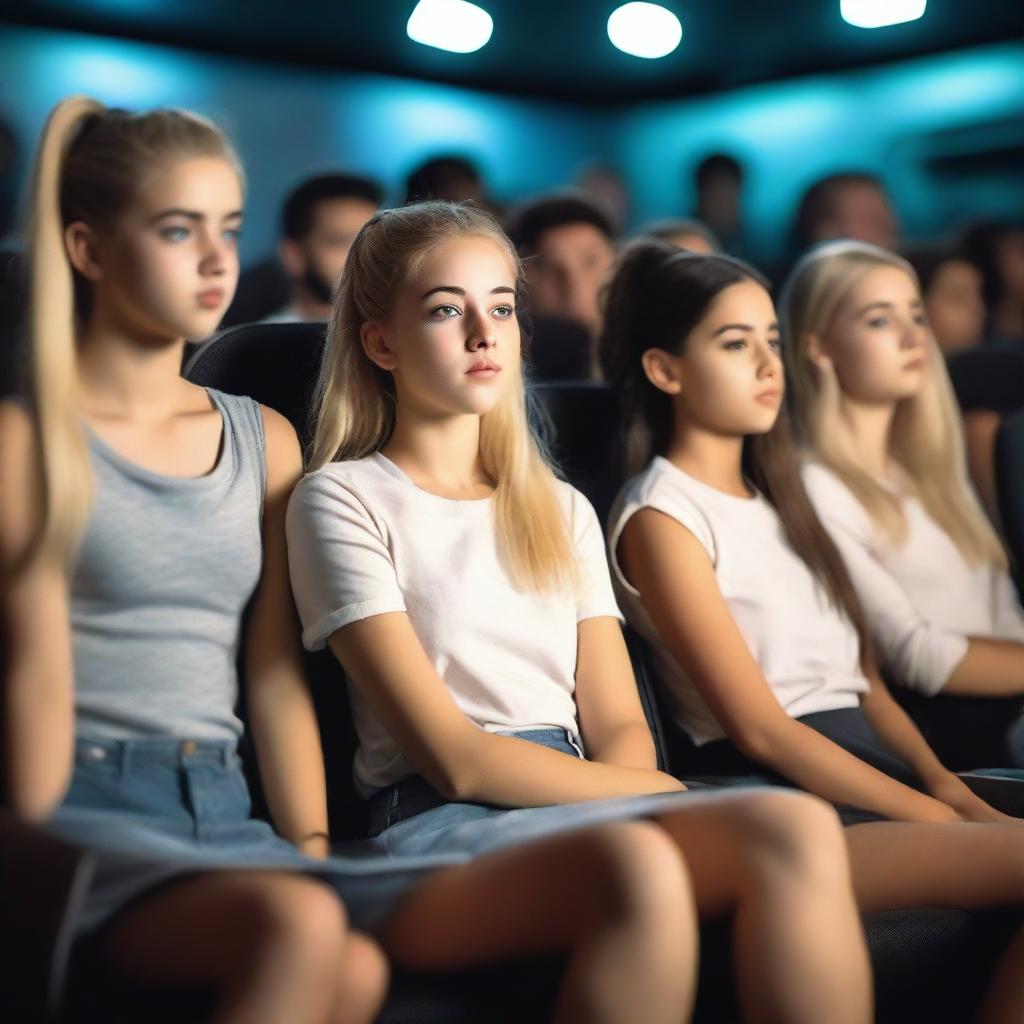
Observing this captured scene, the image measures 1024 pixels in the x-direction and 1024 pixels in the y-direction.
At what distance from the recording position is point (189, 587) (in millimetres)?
1070

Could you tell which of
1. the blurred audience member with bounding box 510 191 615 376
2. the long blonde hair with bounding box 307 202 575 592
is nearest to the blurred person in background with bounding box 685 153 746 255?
the blurred audience member with bounding box 510 191 615 376

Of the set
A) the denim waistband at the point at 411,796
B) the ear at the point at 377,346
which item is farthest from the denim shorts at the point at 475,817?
the ear at the point at 377,346

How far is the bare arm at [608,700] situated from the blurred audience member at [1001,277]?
2.05 meters

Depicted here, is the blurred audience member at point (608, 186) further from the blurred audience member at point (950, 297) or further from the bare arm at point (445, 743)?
the bare arm at point (445, 743)

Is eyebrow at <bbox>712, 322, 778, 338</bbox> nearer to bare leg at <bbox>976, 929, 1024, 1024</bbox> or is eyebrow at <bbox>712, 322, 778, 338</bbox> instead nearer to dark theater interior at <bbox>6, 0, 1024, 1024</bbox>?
dark theater interior at <bbox>6, 0, 1024, 1024</bbox>

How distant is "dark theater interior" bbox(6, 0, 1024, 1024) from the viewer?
0.94 metres

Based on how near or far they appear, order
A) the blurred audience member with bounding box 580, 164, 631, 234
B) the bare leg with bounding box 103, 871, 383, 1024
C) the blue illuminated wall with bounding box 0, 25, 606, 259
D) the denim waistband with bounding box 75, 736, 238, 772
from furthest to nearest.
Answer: the blurred audience member with bounding box 580, 164, 631, 234 → the blue illuminated wall with bounding box 0, 25, 606, 259 → the denim waistband with bounding box 75, 736, 238, 772 → the bare leg with bounding box 103, 871, 383, 1024

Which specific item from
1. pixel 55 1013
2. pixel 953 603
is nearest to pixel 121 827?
pixel 55 1013

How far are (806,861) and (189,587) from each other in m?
0.50

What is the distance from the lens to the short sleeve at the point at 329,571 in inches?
45.8

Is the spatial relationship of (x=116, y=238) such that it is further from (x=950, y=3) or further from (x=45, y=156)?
(x=950, y=3)

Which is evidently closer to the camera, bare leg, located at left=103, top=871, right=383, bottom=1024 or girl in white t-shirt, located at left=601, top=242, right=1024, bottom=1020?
bare leg, located at left=103, top=871, right=383, bottom=1024

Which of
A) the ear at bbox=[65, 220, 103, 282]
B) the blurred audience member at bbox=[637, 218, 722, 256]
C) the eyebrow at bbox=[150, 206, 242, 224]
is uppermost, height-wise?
the blurred audience member at bbox=[637, 218, 722, 256]

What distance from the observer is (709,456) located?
1.58m
